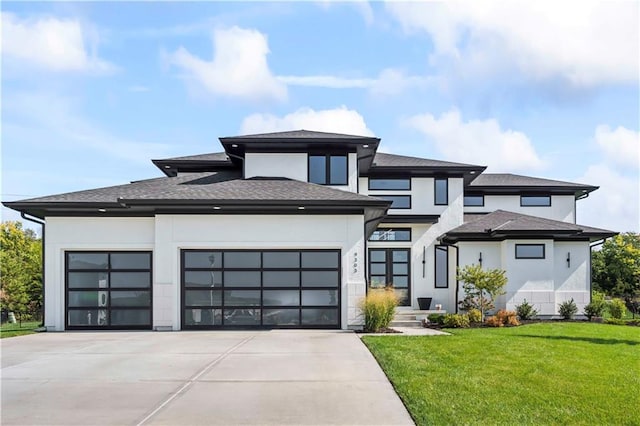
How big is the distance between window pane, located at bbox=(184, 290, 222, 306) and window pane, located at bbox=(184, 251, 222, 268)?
77cm

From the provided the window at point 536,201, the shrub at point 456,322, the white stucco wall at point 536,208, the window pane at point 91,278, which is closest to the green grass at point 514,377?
the shrub at point 456,322

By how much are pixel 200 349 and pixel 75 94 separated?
10.6m

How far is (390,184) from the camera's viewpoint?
979 inches

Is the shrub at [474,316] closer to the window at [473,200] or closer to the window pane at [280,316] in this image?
the window pane at [280,316]

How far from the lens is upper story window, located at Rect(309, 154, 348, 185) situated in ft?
67.3

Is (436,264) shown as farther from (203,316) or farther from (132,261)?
(132,261)

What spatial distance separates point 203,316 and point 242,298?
1.26 m

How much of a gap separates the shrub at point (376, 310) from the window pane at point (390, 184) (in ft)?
29.3

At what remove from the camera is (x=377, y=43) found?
15031 millimetres

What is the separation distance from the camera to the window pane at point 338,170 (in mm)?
20453

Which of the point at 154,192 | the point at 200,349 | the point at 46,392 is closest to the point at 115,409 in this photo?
the point at 46,392

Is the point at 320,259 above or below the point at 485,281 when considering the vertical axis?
above

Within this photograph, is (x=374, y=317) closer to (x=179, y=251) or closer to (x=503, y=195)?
(x=179, y=251)

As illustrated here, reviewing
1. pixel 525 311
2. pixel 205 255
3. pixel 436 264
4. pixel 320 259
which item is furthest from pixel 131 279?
pixel 525 311
